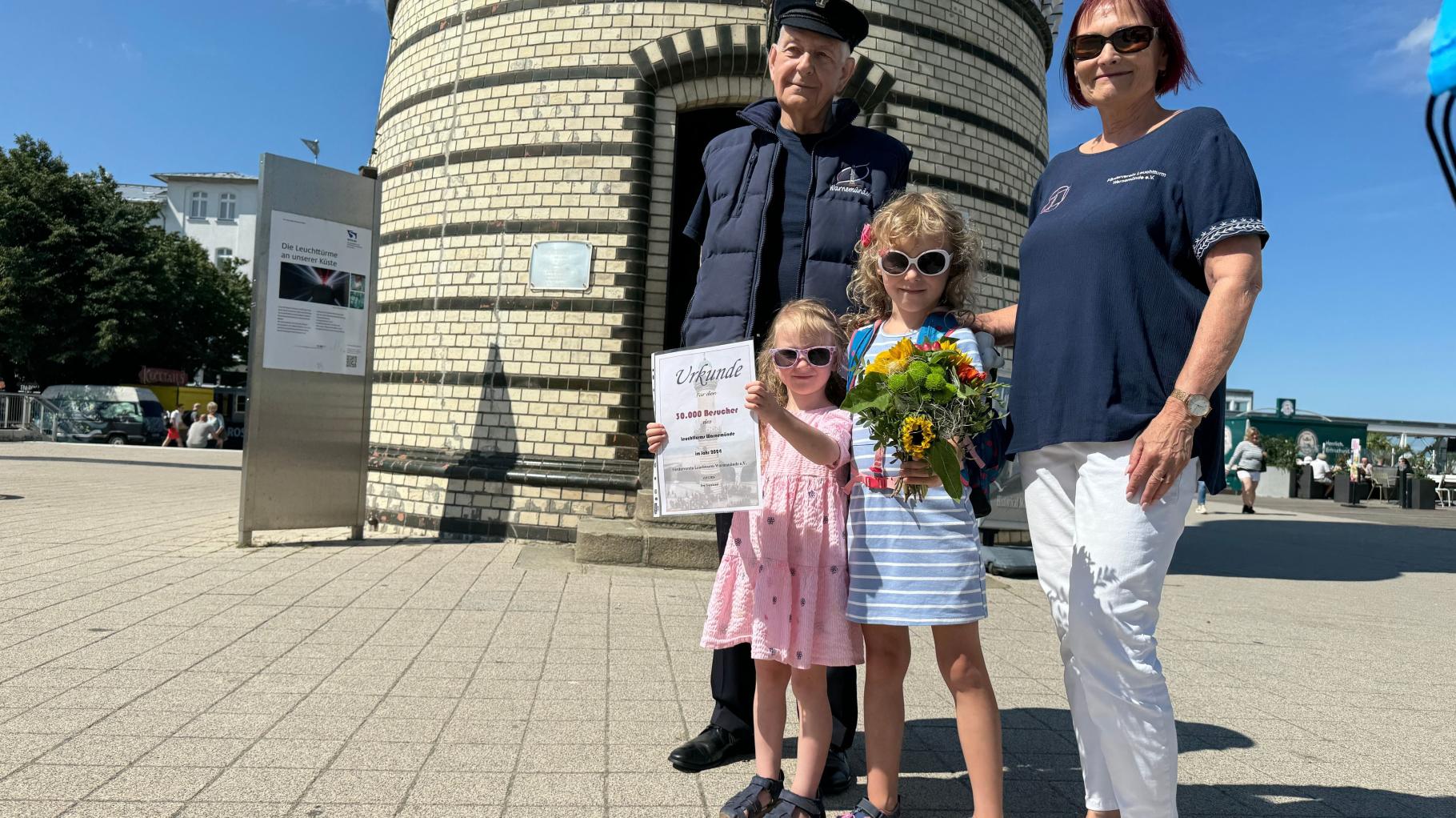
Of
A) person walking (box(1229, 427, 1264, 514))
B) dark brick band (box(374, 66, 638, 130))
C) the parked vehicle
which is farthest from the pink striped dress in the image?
the parked vehicle

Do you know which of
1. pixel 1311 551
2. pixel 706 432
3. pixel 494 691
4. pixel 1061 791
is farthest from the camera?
pixel 1311 551

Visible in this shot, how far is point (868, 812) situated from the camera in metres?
2.58

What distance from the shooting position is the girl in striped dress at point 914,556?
2.52m

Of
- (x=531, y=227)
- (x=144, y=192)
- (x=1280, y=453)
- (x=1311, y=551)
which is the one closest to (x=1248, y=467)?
(x=1311, y=551)

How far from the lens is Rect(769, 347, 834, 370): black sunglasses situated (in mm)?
2848

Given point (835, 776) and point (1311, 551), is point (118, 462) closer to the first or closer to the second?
point (835, 776)

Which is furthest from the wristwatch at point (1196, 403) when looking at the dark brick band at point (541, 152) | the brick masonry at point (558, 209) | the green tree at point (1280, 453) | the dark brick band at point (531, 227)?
the green tree at point (1280, 453)

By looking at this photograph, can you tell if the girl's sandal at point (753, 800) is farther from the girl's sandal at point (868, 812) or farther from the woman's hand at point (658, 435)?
the woman's hand at point (658, 435)

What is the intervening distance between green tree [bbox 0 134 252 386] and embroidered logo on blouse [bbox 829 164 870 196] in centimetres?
3778

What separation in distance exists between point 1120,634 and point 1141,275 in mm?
880

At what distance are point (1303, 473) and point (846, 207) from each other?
36.2 m

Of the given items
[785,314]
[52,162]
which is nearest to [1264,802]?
[785,314]

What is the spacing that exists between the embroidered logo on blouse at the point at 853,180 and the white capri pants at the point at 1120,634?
131cm

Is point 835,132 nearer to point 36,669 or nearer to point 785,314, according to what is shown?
point 785,314
